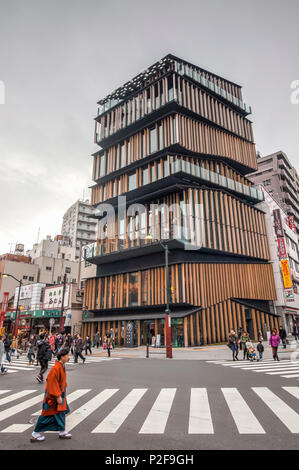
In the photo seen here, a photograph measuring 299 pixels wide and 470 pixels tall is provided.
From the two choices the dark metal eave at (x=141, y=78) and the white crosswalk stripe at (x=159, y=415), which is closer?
the white crosswalk stripe at (x=159, y=415)

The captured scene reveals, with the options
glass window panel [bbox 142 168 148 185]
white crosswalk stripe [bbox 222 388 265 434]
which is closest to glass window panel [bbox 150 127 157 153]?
glass window panel [bbox 142 168 148 185]

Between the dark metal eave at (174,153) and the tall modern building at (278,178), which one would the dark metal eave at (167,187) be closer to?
the dark metal eave at (174,153)

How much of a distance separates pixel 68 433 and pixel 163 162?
31251mm

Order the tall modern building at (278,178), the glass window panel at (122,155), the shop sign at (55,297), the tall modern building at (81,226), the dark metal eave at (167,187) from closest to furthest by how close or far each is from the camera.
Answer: the dark metal eave at (167,187) < the glass window panel at (122,155) < the shop sign at (55,297) < the tall modern building at (278,178) < the tall modern building at (81,226)

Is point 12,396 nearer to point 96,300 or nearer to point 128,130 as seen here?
point 96,300

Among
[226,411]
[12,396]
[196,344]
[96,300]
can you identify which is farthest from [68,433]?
[96,300]

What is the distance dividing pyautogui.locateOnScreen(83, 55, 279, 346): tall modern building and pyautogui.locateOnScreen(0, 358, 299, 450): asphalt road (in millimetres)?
18789

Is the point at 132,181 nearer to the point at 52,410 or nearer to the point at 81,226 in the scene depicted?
the point at 52,410

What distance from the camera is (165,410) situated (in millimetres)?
6438

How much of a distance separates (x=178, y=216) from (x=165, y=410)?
986 inches

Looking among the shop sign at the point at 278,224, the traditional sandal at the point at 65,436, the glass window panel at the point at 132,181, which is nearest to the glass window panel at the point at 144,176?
the glass window panel at the point at 132,181

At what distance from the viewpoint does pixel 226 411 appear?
6.28 meters

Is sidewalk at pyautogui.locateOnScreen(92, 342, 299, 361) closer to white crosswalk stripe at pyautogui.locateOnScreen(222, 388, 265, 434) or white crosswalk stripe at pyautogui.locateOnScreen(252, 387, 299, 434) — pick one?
white crosswalk stripe at pyautogui.locateOnScreen(252, 387, 299, 434)

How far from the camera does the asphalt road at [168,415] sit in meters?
4.64
